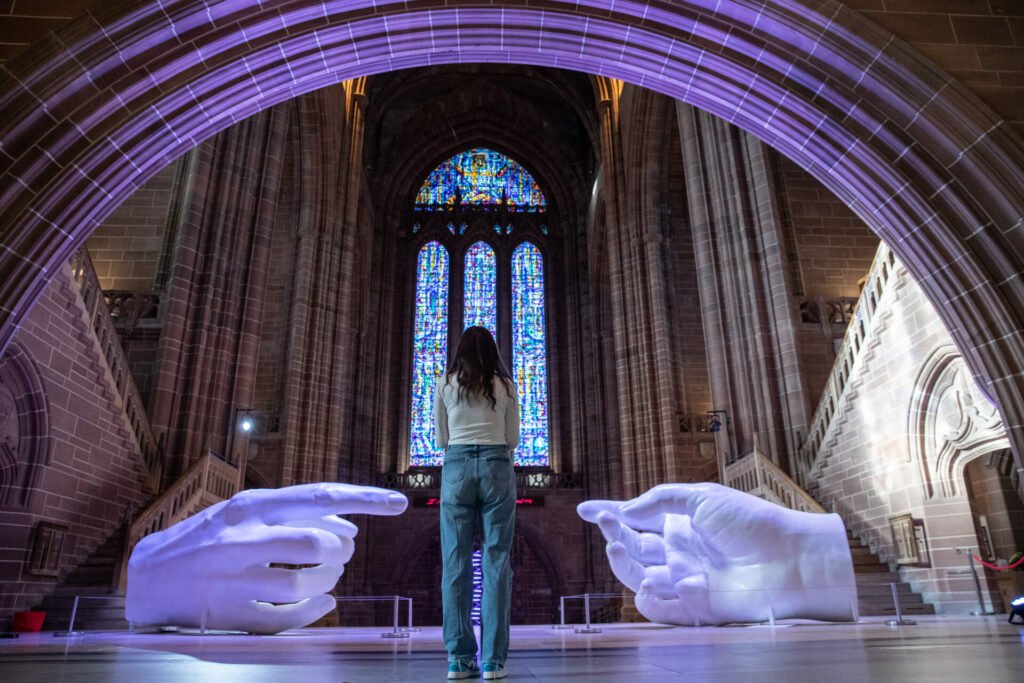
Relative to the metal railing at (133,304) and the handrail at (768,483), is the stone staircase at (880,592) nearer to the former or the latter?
the handrail at (768,483)

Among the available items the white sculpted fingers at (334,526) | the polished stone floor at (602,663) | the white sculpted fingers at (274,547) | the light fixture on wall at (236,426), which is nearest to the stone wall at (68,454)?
the light fixture on wall at (236,426)

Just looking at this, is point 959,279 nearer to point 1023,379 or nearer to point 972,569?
point 1023,379

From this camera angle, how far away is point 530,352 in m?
22.8

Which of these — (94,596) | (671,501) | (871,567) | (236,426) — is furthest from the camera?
(236,426)

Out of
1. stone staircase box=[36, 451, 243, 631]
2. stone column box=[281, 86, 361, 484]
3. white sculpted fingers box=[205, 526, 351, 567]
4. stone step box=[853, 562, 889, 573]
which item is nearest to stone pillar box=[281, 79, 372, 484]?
stone column box=[281, 86, 361, 484]

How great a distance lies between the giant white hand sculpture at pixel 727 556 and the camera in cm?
555

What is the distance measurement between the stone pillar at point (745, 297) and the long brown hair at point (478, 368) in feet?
28.8

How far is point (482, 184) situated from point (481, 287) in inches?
154

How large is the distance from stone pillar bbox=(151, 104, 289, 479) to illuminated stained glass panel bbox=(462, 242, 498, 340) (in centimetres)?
1096

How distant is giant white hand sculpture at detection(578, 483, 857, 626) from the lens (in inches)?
218

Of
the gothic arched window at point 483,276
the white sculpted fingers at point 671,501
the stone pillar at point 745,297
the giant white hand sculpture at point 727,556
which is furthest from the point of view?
the gothic arched window at point 483,276

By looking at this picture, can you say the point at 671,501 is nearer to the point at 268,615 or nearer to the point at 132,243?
the point at 268,615

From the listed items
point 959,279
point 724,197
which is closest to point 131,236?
point 724,197

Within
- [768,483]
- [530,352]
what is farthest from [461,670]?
[530,352]
